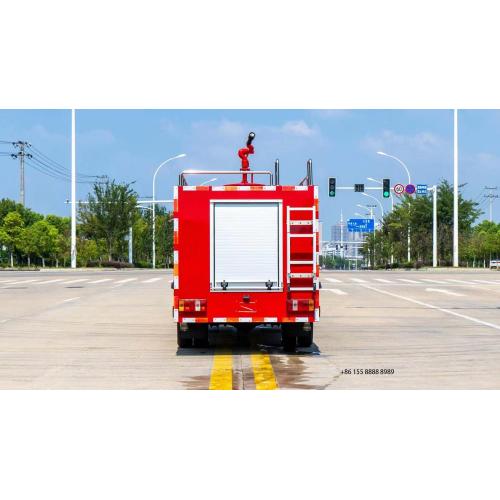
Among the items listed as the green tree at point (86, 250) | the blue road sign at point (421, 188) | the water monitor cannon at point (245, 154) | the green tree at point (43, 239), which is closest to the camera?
the water monitor cannon at point (245, 154)

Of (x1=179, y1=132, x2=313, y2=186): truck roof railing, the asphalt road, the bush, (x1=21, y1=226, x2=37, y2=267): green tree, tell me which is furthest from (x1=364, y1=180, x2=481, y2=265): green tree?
(x1=179, y1=132, x2=313, y2=186): truck roof railing

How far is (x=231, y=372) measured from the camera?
12.4 meters

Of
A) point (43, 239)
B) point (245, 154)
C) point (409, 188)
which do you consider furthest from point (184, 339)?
point (43, 239)

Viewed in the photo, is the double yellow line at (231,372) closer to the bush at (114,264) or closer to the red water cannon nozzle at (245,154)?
the red water cannon nozzle at (245,154)

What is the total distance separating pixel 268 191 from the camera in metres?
14.1

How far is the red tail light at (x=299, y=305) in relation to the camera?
46.3 ft

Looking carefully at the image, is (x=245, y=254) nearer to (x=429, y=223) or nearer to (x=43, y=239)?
(x=429, y=223)

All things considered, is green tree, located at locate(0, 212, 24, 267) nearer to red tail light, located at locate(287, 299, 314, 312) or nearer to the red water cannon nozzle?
the red water cannon nozzle

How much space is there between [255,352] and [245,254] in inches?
65.4

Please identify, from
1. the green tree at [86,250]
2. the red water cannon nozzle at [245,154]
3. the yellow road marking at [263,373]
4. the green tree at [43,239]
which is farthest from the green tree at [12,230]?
the yellow road marking at [263,373]

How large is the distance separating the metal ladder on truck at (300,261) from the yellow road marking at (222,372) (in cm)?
146
